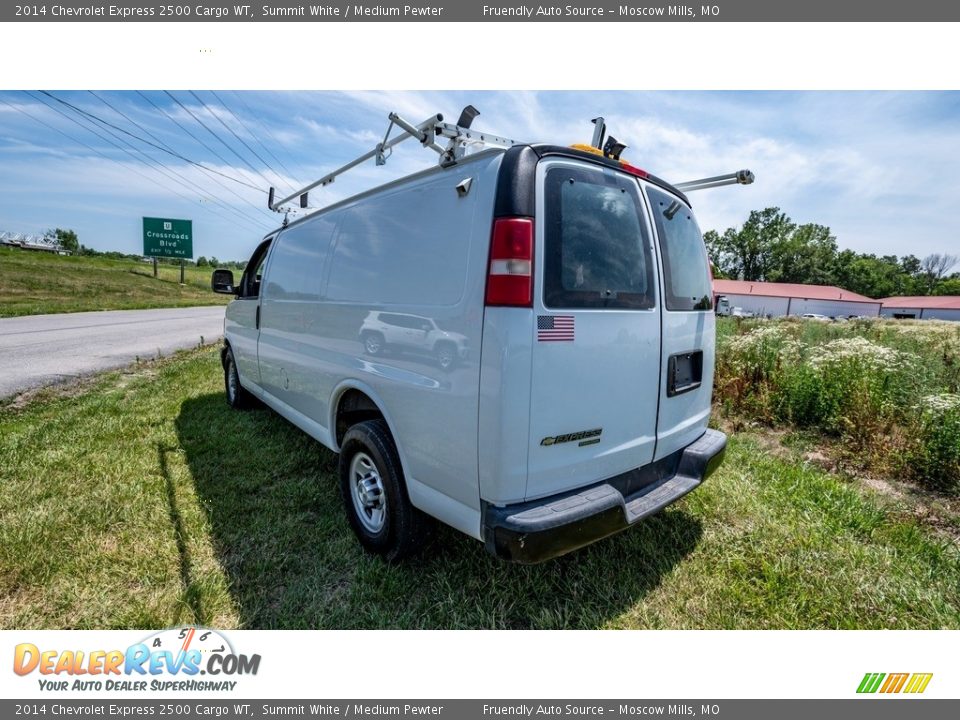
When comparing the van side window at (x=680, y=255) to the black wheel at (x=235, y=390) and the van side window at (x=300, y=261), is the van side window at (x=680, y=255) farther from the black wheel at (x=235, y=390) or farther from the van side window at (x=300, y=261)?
the black wheel at (x=235, y=390)

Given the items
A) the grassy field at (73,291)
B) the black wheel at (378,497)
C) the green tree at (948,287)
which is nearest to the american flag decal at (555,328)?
the black wheel at (378,497)

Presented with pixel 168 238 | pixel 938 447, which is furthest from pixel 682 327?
pixel 168 238

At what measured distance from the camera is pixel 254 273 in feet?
16.8

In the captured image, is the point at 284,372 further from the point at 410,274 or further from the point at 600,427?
the point at 600,427

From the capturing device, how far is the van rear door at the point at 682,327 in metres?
2.53

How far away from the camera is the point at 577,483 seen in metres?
2.16

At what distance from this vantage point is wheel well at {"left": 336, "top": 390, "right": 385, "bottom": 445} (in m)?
2.89

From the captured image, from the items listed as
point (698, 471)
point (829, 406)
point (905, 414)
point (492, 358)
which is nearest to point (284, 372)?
point (492, 358)

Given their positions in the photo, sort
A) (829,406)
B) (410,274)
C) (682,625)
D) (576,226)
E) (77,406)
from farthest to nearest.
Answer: (77,406) < (829,406) < (410,274) < (682,625) < (576,226)

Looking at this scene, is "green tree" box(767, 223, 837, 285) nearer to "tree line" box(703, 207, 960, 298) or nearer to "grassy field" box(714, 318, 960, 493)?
"tree line" box(703, 207, 960, 298)

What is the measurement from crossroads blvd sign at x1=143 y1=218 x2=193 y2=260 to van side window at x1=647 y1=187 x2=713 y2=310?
41.9m

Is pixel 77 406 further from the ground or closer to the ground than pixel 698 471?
closer to the ground

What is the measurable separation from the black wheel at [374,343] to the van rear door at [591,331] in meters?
1.07

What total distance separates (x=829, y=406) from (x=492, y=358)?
460cm
